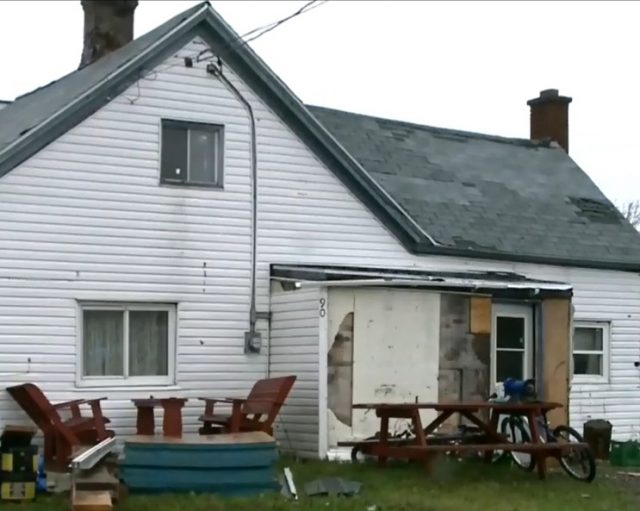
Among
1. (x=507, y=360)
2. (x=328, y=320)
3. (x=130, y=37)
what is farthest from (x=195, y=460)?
(x=130, y=37)

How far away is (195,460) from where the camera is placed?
1246 cm

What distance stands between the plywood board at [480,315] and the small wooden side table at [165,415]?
4411 millimetres

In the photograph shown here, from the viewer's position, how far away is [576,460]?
50.0 ft

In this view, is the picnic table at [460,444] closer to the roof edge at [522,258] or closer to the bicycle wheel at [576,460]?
the bicycle wheel at [576,460]

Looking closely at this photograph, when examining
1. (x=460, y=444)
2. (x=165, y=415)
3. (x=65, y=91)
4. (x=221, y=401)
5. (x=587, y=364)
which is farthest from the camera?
(x=587, y=364)

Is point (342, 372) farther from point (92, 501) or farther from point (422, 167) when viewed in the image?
point (422, 167)

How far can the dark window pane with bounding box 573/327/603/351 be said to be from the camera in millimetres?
21219

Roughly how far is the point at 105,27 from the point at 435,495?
38.8 ft

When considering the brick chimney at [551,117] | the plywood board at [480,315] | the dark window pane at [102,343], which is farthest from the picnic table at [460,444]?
the brick chimney at [551,117]

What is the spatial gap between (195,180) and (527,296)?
17.0ft

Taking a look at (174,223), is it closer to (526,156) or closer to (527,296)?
(527,296)

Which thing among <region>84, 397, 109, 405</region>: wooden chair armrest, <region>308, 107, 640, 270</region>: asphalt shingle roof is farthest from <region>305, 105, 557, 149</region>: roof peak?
<region>84, 397, 109, 405</region>: wooden chair armrest

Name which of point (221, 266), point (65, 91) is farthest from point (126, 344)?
point (65, 91)

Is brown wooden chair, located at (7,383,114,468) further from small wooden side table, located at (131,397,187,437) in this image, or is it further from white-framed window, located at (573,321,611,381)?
white-framed window, located at (573,321,611,381)
